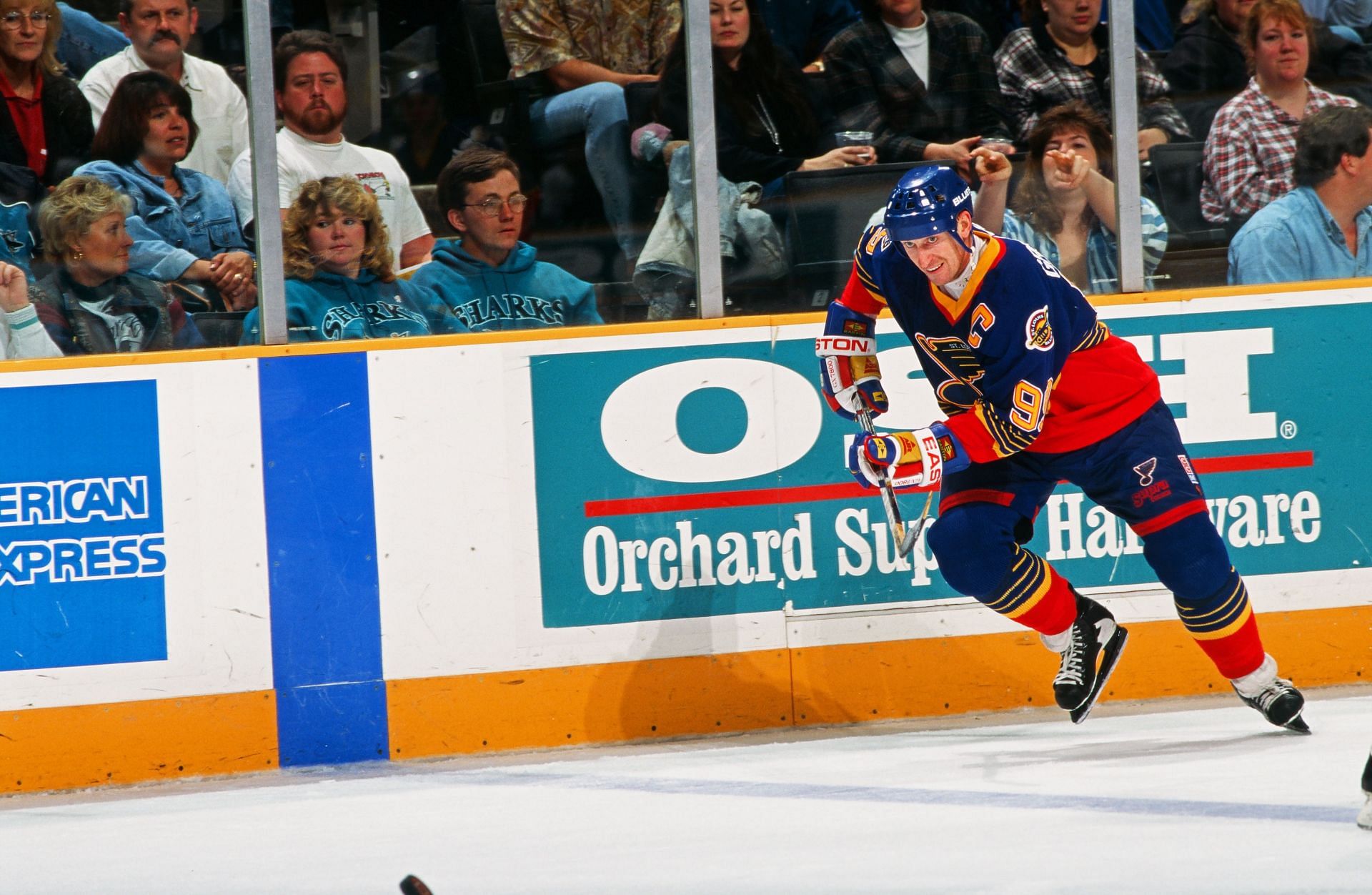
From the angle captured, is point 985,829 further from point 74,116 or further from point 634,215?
point 74,116

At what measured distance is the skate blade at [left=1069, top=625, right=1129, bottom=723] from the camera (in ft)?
14.2

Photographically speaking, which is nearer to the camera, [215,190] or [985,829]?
[985,829]

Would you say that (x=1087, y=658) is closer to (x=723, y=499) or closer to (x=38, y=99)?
(x=723, y=499)

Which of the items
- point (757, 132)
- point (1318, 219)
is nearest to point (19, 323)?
point (757, 132)

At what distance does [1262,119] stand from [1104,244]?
0.65 metres

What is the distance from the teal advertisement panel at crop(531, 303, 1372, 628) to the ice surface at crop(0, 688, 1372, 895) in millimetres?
440

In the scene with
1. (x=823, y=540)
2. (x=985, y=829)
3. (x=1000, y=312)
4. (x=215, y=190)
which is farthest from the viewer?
(x=823, y=540)

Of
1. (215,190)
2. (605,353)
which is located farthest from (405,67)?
(605,353)

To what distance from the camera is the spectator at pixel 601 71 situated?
183 inches

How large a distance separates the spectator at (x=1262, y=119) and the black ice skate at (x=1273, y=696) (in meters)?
1.42

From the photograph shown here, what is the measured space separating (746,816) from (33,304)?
2.21 m

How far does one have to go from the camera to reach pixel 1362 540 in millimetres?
4980

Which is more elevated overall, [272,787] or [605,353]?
[605,353]

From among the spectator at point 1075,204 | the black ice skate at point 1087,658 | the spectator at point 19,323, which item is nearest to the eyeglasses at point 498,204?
the spectator at point 19,323
